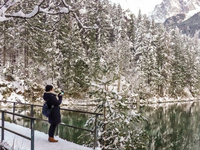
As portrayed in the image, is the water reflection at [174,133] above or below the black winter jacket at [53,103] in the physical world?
below

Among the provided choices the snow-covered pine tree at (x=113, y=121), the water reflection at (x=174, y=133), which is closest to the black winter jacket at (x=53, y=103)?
the snow-covered pine tree at (x=113, y=121)

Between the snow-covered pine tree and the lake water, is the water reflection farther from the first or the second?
the snow-covered pine tree

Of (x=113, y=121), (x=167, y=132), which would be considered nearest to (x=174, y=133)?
(x=167, y=132)

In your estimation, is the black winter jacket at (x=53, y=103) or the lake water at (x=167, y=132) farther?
the lake water at (x=167, y=132)

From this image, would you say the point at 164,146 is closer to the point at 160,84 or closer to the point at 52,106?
the point at 52,106

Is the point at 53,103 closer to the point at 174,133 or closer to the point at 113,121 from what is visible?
the point at 113,121

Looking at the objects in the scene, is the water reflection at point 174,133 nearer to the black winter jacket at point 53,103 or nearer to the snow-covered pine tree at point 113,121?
the snow-covered pine tree at point 113,121

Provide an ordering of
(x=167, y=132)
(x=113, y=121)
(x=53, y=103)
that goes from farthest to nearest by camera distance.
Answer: (x=167, y=132)
(x=113, y=121)
(x=53, y=103)

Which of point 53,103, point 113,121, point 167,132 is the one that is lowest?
point 167,132

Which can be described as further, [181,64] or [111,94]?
[181,64]

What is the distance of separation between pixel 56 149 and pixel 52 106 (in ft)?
3.90

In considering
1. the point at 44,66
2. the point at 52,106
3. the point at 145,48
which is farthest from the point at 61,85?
the point at 52,106

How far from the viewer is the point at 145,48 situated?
1839 inches

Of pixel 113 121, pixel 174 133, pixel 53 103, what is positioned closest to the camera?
pixel 53 103
